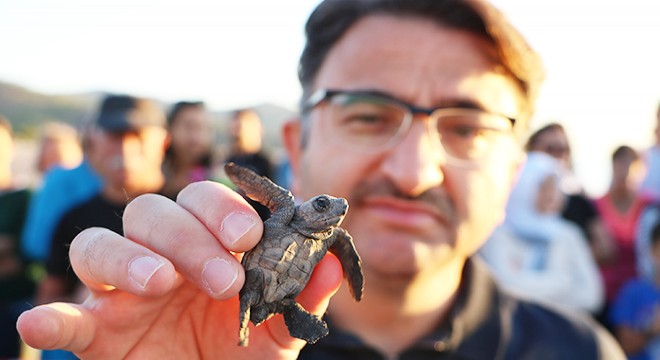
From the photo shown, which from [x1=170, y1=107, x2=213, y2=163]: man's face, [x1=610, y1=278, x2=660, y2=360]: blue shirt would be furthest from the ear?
[x1=610, y1=278, x2=660, y2=360]: blue shirt

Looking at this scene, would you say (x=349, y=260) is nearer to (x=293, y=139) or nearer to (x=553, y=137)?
(x=293, y=139)

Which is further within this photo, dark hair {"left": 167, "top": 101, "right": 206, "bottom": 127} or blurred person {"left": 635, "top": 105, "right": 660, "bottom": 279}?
dark hair {"left": 167, "top": 101, "right": 206, "bottom": 127}

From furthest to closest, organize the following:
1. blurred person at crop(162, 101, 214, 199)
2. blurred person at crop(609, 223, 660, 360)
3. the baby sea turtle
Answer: blurred person at crop(162, 101, 214, 199)
blurred person at crop(609, 223, 660, 360)
the baby sea turtle

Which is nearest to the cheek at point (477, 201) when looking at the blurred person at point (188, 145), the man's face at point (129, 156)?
the man's face at point (129, 156)

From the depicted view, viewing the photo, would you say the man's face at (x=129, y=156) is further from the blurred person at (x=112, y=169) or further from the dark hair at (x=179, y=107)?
the dark hair at (x=179, y=107)

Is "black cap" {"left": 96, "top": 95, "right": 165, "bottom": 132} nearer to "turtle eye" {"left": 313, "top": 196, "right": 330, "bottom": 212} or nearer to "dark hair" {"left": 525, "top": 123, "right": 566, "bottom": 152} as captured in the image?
"turtle eye" {"left": 313, "top": 196, "right": 330, "bottom": 212}

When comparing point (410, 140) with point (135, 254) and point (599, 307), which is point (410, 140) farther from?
point (599, 307)
